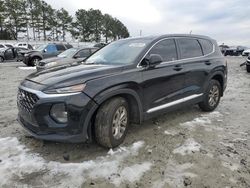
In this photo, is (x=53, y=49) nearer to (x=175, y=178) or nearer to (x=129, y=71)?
(x=129, y=71)

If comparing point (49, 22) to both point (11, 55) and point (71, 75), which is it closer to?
point (11, 55)

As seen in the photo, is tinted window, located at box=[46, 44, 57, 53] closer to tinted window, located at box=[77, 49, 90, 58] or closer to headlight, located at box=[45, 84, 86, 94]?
tinted window, located at box=[77, 49, 90, 58]

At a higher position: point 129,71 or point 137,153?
point 129,71

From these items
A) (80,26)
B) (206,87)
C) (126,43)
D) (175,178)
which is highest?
(80,26)

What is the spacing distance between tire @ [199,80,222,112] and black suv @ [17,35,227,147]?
0.14 metres

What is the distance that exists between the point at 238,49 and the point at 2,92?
3854cm

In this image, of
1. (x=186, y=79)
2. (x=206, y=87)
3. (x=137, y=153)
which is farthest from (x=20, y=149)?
(x=206, y=87)

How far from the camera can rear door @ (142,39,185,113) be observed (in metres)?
4.36

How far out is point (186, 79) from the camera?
5168 mm

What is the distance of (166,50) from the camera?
489cm

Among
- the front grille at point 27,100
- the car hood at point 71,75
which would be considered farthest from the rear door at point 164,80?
the front grille at point 27,100

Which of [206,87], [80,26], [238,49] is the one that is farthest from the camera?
[80,26]

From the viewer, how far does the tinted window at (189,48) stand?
206 inches

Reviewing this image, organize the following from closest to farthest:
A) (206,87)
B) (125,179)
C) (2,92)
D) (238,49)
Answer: (125,179)
(206,87)
(2,92)
(238,49)
